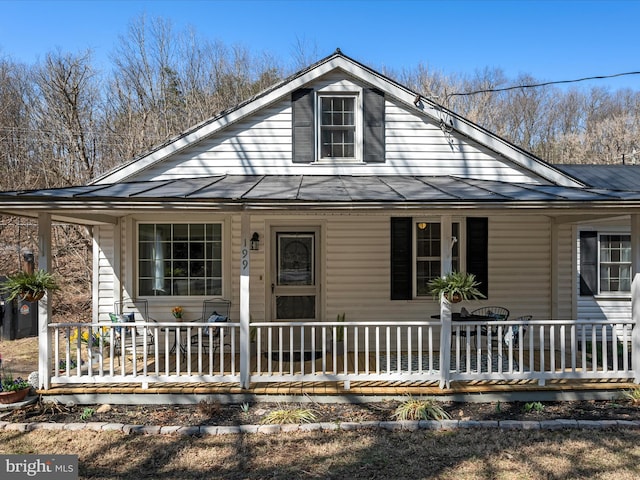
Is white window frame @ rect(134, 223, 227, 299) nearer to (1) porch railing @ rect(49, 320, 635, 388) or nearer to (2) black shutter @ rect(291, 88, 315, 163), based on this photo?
(1) porch railing @ rect(49, 320, 635, 388)

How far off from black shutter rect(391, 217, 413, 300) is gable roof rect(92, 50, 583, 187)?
2.05 metres

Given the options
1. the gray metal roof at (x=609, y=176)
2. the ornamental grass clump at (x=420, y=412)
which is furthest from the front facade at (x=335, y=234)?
the ornamental grass clump at (x=420, y=412)

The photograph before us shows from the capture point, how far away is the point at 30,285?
5.46 meters

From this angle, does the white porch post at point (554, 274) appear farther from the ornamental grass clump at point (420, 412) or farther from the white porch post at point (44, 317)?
the white porch post at point (44, 317)

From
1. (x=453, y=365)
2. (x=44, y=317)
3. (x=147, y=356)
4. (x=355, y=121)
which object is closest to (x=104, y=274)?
(x=147, y=356)

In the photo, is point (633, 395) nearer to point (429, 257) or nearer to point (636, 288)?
point (636, 288)

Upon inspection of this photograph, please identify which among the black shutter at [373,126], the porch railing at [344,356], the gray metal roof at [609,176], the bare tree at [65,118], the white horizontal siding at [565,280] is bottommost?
the porch railing at [344,356]

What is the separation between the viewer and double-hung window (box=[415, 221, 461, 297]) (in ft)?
26.2

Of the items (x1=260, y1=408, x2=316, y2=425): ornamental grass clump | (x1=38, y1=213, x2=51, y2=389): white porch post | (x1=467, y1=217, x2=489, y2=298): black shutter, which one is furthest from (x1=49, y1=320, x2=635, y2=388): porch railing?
(x1=467, y1=217, x2=489, y2=298): black shutter

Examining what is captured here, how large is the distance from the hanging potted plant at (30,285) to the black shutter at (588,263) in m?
9.63

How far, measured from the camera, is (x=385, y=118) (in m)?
7.93

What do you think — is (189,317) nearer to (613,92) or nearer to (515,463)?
(515,463)

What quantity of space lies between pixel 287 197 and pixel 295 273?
2.61 m

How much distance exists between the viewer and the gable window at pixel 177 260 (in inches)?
312
